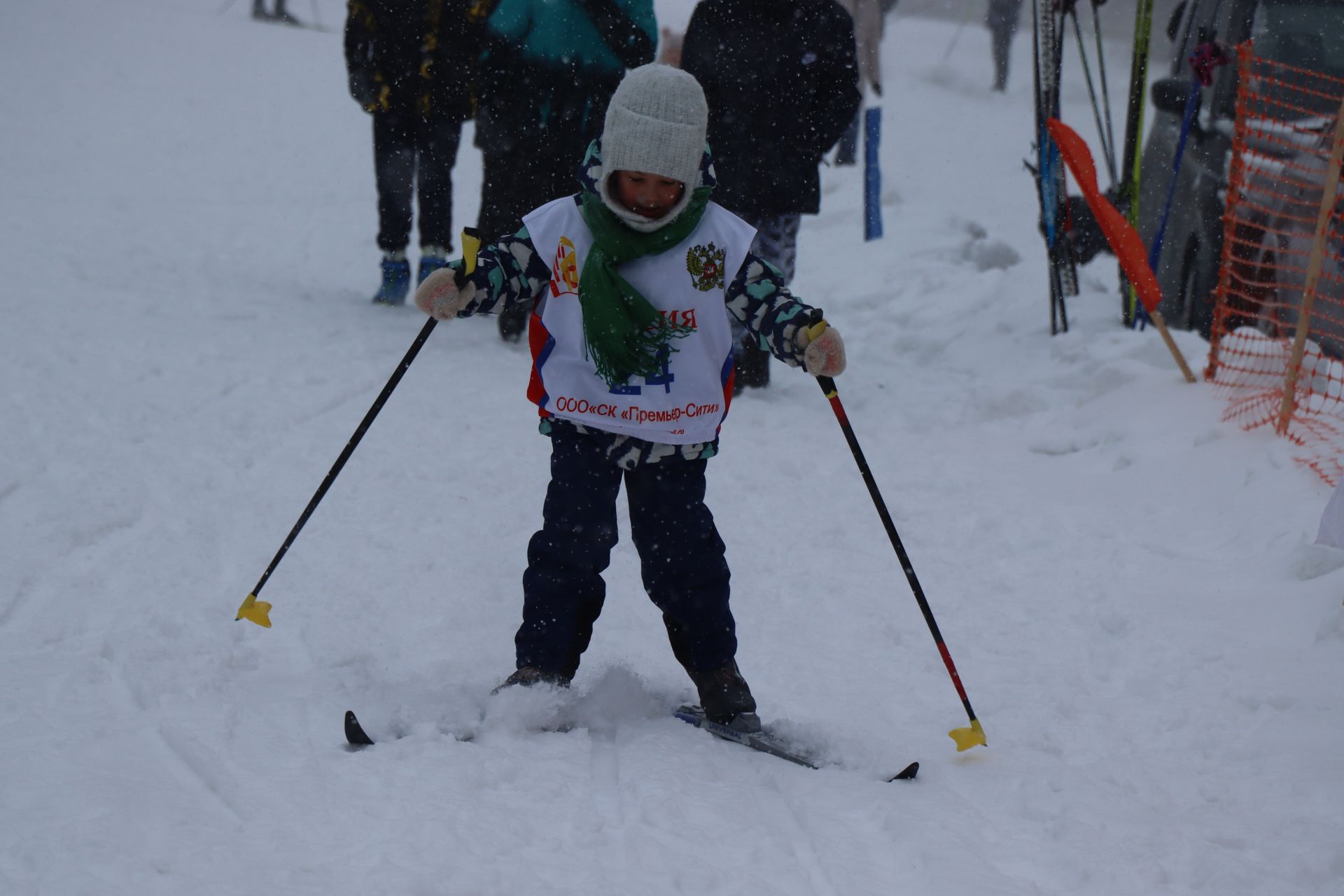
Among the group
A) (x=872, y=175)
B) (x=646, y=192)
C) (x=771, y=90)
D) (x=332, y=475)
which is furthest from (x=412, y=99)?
(x=646, y=192)

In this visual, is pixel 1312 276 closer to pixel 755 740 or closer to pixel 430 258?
pixel 755 740

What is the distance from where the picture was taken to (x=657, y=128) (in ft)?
9.86

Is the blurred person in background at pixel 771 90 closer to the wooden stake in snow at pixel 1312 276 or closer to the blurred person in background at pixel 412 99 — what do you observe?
the blurred person in background at pixel 412 99

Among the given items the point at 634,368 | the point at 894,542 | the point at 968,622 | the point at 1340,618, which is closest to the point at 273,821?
the point at 634,368

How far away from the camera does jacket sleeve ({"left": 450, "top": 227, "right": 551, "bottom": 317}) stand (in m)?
3.11

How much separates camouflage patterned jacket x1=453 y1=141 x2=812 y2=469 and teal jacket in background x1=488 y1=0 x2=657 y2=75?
135 inches

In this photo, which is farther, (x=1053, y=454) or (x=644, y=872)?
(x=1053, y=454)

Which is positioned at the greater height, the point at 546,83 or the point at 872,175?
the point at 546,83

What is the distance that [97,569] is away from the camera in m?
→ 4.00

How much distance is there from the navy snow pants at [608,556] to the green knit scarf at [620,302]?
267mm

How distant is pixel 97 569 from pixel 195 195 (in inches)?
275

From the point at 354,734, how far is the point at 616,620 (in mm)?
1285

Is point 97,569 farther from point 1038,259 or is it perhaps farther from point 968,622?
point 1038,259

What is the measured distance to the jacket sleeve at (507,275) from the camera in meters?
3.11
